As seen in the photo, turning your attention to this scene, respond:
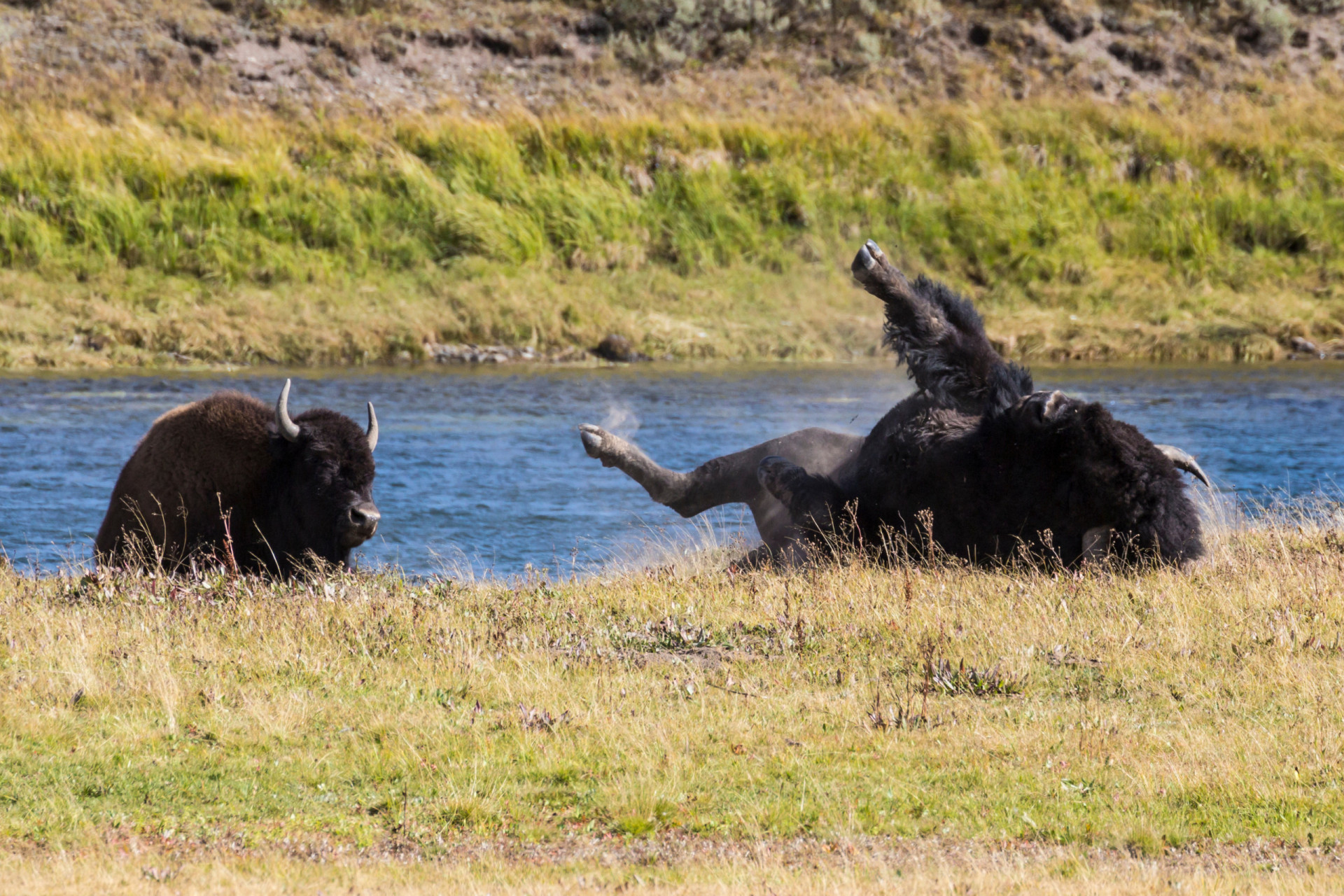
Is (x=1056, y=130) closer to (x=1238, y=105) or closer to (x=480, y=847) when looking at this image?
(x=1238, y=105)

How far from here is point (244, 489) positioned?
934cm

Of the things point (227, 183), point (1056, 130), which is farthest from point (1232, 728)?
point (1056, 130)

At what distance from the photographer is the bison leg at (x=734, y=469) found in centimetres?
1012

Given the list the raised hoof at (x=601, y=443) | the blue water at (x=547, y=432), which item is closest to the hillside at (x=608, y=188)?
the blue water at (x=547, y=432)

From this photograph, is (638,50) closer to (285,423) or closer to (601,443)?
(601,443)

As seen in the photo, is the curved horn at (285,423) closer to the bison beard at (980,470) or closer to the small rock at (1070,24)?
the bison beard at (980,470)

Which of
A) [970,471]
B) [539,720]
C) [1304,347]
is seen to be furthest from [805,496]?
[1304,347]

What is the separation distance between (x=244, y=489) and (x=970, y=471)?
4548 millimetres

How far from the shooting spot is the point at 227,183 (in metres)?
27.7

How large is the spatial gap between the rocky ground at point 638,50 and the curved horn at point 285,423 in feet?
80.0

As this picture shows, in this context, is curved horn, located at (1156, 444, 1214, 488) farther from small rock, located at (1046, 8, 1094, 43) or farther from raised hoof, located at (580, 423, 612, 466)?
small rock, located at (1046, 8, 1094, 43)

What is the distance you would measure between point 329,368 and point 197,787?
748 inches

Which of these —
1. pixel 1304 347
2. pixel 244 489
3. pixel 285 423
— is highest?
pixel 285 423

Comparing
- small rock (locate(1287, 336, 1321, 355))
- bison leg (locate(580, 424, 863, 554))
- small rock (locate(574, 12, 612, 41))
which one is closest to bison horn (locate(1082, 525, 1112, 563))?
bison leg (locate(580, 424, 863, 554))
